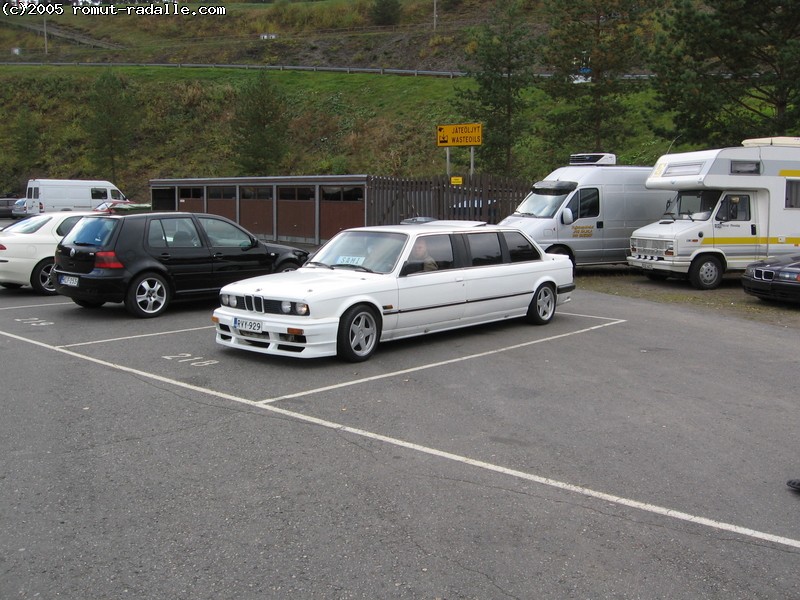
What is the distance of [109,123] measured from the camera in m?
49.5

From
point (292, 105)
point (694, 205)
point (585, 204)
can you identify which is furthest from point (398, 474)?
point (292, 105)

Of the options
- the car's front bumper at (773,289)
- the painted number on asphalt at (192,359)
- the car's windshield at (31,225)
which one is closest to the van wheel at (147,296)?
the painted number on asphalt at (192,359)

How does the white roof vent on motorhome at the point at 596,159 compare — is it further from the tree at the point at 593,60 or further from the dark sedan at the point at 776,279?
the tree at the point at 593,60

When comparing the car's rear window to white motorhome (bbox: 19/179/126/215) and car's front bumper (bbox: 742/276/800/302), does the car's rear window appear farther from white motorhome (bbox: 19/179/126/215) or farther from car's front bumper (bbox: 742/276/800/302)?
white motorhome (bbox: 19/179/126/215)

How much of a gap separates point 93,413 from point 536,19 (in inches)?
2643

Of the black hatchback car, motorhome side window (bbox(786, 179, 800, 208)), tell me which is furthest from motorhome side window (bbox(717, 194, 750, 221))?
the black hatchback car

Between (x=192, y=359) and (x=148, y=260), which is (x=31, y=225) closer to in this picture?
(x=148, y=260)

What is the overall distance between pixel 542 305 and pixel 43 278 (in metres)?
9.04

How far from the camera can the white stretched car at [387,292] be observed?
8.19 meters

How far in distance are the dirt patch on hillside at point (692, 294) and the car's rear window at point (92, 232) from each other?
9.68 metres

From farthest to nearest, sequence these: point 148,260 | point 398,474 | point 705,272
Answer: point 705,272 < point 148,260 < point 398,474

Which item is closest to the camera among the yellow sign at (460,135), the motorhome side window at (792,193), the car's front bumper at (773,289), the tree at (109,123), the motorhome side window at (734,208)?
the car's front bumper at (773,289)

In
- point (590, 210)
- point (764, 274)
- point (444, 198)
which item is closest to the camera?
point (764, 274)

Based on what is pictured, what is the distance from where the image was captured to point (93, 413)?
21.3ft
